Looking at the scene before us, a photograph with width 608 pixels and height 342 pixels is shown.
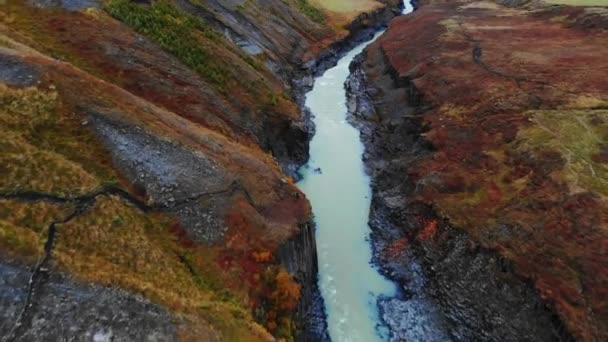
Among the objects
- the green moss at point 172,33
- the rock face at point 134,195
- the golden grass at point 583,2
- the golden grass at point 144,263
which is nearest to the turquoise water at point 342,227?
the rock face at point 134,195

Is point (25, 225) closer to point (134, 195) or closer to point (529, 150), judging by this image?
point (134, 195)

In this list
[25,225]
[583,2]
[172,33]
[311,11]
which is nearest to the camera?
[25,225]

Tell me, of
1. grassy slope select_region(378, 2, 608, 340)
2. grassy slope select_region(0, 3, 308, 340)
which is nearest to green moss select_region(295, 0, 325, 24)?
grassy slope select_region(378, 2, 608, 340)

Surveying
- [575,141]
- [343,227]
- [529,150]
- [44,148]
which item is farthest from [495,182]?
[44,148]

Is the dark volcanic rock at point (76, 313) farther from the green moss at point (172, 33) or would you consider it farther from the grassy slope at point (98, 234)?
the green moss at point (172, 33)

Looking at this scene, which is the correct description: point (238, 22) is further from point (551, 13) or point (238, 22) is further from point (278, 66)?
point (551, 13)

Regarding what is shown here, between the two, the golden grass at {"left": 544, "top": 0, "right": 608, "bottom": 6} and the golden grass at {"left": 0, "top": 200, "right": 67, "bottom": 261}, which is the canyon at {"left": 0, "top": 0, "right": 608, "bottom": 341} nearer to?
the golden grass at {"left": 0, "top": 200, "right": 67, "bottom": 261}
